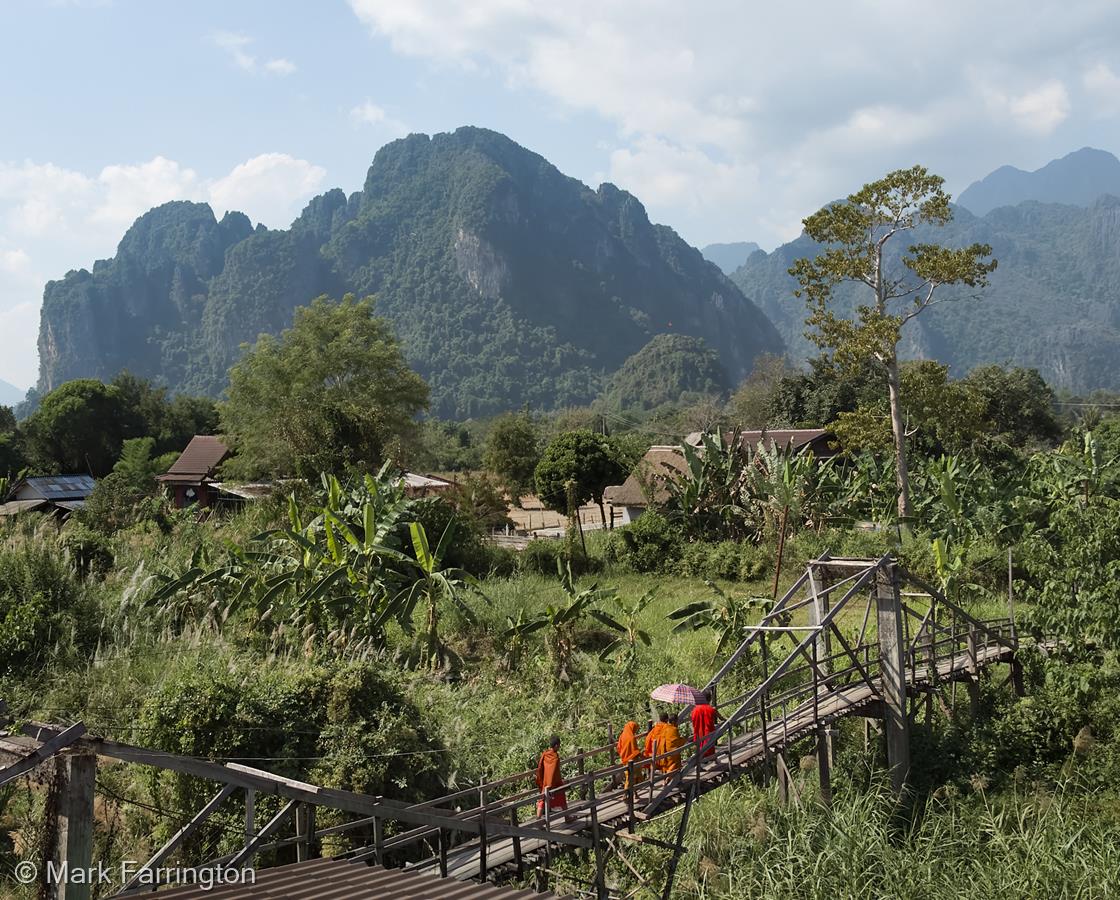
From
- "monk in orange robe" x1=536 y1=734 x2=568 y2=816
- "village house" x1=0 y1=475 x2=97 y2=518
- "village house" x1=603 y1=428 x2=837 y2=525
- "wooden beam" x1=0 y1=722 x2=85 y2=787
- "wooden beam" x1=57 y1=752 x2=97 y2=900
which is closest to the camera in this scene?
"wooden beam" x1=0 y1=722 x2=85 y2=787

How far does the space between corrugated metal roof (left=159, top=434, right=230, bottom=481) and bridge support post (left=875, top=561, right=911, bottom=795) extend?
1276 inches

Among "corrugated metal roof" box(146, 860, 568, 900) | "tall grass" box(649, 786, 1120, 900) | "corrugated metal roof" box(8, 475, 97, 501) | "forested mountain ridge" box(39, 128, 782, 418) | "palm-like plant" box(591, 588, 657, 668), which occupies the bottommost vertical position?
"tall grass" box(649, 786, 1120, 900)

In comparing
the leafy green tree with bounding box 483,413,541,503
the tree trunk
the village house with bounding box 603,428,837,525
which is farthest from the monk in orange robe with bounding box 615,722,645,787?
the leafy green tree with bounding box 483,413,541,503

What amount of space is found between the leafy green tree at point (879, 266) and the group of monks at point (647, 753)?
47.0 ft

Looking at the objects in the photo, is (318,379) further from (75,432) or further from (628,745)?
(628,745)

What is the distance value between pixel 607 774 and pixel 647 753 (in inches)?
47.1

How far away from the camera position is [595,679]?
45.5 ft

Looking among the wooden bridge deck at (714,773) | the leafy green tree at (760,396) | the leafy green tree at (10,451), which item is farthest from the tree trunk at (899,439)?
the leafy green tree at (10,451)

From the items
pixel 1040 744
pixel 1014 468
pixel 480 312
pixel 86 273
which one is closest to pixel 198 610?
pixel 1040 744

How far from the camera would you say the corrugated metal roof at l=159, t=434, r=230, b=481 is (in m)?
39.0

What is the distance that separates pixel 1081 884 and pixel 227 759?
8394mm

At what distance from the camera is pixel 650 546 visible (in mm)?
24109

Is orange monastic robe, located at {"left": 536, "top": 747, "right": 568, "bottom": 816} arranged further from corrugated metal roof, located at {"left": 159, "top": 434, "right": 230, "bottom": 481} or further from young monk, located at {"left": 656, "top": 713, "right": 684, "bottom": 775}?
corrugated metal roof, located at {"left": 159, "top": 434, "right": 230, "bottom": 481}

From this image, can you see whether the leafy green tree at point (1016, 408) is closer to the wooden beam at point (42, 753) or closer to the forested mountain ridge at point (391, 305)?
the wooden beam at point (42, 753)
